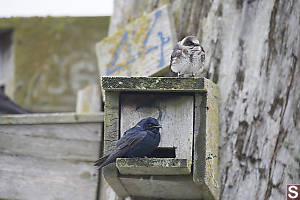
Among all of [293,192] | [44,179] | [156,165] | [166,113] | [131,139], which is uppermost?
→ [166,113]

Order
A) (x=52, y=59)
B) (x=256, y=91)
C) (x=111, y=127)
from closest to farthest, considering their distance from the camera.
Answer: (x=111, y=127) < (x=256, y=91) < (x=52, y=59)

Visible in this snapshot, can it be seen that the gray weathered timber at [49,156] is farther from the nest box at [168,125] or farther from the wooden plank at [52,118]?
the nest box at [168,125]

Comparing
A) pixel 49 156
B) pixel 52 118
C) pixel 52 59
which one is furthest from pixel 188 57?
pixel 52 59

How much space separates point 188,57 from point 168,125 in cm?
50

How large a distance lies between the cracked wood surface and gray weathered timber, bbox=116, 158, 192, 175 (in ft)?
3.34

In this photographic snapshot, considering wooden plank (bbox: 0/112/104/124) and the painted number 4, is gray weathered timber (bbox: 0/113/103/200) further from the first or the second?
the painted number 4

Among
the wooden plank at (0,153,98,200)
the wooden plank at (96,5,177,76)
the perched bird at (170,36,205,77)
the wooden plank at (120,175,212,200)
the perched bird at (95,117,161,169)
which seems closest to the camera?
the perched bird at (95,117,161,169)

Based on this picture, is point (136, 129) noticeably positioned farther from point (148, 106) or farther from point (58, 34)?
point (58, 34)

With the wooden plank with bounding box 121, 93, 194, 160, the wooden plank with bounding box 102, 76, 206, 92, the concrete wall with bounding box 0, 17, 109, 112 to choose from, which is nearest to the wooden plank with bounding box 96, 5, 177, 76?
the wooden plank with bounding box 121, 93, 194, 160

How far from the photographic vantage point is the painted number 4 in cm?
445

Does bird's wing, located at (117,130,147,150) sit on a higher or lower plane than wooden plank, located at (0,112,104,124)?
higher

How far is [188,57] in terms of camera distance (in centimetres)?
441

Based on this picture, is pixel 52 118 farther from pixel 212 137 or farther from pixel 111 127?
pixel 212 137

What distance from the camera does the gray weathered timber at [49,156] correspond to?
5.27 metres
